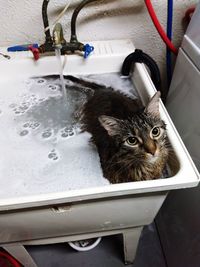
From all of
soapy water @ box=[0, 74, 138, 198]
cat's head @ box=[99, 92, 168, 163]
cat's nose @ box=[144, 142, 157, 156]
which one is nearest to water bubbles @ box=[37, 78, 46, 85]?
soapy water @ box=[0, 74, 138, 198]

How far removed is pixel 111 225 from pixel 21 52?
0.75 m

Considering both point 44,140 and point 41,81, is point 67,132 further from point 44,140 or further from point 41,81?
point 41,81

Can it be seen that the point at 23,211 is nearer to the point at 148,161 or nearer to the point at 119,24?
the point at 148,161

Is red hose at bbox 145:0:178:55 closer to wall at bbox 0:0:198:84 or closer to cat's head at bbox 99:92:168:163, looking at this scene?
wall at bbox 0:0:198:84

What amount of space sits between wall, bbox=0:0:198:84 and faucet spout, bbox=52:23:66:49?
0.13 metres

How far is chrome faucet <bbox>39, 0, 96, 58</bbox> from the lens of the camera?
81 cm

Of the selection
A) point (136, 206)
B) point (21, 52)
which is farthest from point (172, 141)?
point (21, 52)

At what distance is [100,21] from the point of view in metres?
0.94

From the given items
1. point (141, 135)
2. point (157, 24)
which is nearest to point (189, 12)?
point (157, 24)

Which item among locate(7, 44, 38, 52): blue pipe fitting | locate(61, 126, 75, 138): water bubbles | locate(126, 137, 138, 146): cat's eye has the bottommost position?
locate(61, 126, 75, 138): water bubbles

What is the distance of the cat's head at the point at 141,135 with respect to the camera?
1.95 feet

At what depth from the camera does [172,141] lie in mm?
603

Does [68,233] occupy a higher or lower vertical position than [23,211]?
lower

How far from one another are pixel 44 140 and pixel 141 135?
395 mm
